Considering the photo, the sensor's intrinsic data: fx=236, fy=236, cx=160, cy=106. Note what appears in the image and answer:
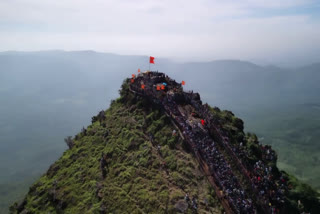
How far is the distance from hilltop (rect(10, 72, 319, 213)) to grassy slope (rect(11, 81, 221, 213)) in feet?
0.46

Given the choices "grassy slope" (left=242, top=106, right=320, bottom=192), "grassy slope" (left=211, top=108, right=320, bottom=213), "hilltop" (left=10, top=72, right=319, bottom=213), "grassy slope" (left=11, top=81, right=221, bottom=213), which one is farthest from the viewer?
"grassy slope" (left=242, top=106, right=320, bottom=192)

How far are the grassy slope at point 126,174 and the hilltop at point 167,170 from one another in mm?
142

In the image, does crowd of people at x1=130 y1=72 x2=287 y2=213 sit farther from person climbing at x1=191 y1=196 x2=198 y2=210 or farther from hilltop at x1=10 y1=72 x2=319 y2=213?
person climbing at x1=191 y1=196 x2=198 y2=210

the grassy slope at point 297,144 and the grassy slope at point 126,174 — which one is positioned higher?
the grassy slope at point 126,174

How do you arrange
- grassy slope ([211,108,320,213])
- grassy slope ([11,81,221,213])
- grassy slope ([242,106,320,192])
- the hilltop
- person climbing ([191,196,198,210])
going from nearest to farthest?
person climbing ([191,196,198,210])
the hilltop
grassy slope ([11,81,221,213])
grassy slope ([211,108,320,213])
grassy slope ([242,106,320,192])

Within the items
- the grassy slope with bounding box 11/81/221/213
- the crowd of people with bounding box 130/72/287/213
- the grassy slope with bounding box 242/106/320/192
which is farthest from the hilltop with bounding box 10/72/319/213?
the grassy slope with bounding box 242/106/320/192

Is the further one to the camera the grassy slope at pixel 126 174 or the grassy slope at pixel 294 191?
the grassy slope at pixel 294 191

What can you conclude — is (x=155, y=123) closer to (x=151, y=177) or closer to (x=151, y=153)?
(x=151, y=153)

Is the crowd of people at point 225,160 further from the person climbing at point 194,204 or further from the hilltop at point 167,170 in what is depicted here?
the person climbing at point 194,204

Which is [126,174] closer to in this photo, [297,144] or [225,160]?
[225,160]

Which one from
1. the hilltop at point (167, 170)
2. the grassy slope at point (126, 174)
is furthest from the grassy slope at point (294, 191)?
the grassy slope at point (126, 174)

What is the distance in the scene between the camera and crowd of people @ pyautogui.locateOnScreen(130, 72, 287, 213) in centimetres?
3303

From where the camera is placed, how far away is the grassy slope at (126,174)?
1305 inches

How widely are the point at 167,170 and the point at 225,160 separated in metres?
9.45
